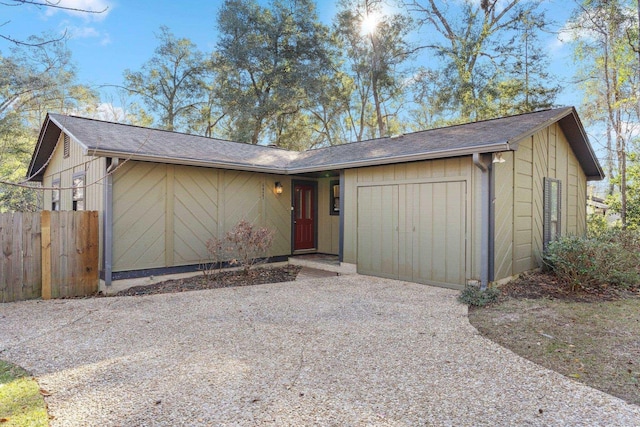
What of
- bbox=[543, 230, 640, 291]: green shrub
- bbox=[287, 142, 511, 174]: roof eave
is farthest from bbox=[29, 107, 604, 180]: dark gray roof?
bbox=[543, 230, 640, 291]: green shrub

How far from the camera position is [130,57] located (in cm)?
1819

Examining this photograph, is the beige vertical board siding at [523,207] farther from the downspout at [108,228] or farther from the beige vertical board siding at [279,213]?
the downspout at [108,228]

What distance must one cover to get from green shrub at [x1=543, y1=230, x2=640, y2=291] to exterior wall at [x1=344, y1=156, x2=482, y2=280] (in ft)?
5.36

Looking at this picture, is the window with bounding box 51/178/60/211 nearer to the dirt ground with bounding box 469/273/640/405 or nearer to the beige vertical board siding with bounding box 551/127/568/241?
the dirt ground with bounding box 469/273/640/405

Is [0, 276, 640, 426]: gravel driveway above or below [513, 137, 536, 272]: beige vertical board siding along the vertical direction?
below

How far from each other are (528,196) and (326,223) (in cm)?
501

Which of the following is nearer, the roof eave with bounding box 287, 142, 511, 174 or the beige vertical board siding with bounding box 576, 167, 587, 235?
the roof eave with bounding box 287, 142, 511, 174

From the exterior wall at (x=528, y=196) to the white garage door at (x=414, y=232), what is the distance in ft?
2.14

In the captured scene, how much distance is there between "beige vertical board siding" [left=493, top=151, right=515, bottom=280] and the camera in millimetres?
6172

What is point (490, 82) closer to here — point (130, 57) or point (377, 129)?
point (377, 129)

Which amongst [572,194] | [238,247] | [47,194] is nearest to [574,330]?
[238,247]

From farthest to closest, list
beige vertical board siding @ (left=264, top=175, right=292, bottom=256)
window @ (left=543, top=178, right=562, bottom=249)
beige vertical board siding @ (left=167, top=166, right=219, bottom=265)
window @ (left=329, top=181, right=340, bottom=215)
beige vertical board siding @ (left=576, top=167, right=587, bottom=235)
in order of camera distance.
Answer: window @ (left=329, top=181, right=340, bottom=215)
beige vertical board siding @ (left=576, top=167, right=587, bottom=235)
beige vertical board siding @ (left=264, top=175, right=292, bottom=256)
window @ (left=543, top=178, right=562, bottom=249)
beige vertical board siding @ (left=167, top=166, right=219, bottom=265)

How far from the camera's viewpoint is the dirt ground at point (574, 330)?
3156mm

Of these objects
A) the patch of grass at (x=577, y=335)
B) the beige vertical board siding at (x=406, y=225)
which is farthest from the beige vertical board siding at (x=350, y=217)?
the patch of grass at (x=577, y=335)
